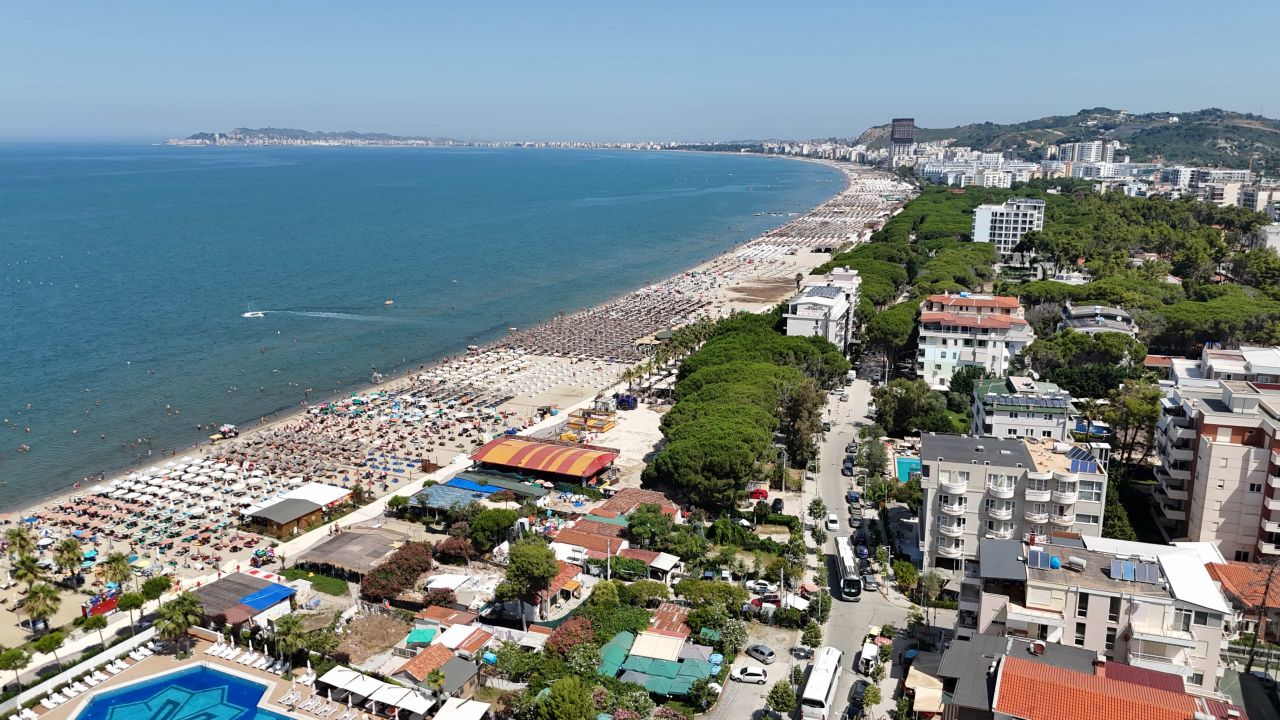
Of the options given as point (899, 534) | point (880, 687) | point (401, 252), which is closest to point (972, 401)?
point (899, 534)

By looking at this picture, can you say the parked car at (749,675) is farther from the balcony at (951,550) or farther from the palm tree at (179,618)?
the palm tree at (179,618)

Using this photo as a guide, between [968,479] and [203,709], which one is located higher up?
[968,479]

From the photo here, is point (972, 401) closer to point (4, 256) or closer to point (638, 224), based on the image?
point (638, 224)

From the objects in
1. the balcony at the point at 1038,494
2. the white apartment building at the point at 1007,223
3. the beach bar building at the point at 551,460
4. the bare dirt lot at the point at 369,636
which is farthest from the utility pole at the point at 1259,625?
the white apartment building at the point at 1007,223

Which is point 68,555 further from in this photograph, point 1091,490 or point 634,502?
point 1091,490

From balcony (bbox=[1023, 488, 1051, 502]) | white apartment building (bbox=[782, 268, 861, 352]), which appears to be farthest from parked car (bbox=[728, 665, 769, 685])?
white apartment building (bbox=[782, 268, 861, 352])

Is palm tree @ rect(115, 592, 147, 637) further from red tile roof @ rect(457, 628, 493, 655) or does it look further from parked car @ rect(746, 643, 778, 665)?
parked car @ rect(746, 643, 778, 665)

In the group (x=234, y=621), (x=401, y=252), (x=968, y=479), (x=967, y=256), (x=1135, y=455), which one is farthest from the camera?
(x=401, y=252)
